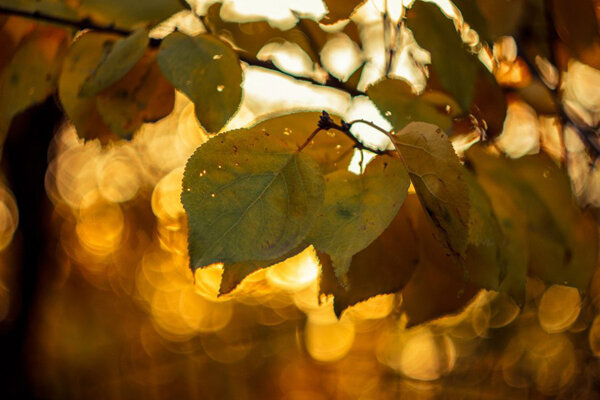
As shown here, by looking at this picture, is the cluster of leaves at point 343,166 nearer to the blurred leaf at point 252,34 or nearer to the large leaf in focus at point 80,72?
the large leaf in focus at point 80,72

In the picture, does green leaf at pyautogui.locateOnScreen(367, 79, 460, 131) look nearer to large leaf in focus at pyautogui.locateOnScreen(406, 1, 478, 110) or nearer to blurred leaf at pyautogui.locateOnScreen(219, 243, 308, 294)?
large leaf in focus at pyautogui.locateOnScreen(406, 1, 478, 110)

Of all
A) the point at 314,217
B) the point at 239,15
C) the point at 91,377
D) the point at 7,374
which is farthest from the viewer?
the point at 91,377

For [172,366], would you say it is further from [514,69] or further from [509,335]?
[514,69]

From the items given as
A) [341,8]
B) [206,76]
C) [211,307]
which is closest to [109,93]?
[206,76]

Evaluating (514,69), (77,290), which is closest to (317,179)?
(514,69)

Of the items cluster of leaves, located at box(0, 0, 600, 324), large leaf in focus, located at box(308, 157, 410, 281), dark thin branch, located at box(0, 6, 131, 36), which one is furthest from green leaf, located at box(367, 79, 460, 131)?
dark thin branch, located at box(0, 6, 131, 36)

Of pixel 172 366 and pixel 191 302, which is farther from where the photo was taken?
pixel 191 302
